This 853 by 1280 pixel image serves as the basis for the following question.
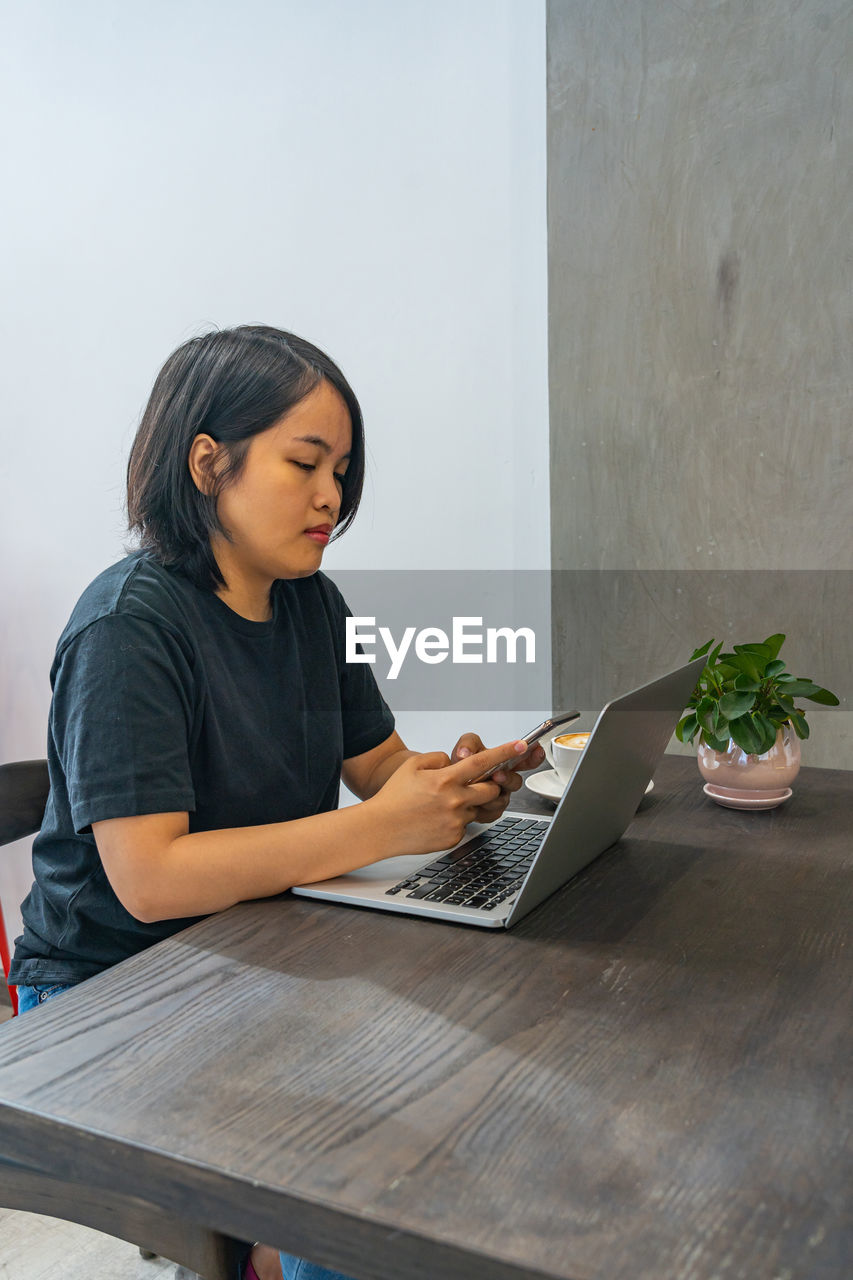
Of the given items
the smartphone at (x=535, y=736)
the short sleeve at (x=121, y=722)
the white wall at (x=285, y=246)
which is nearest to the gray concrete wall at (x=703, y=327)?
the white wall at (x=285, y=246)

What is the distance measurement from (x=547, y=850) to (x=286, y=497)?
0.53 meters

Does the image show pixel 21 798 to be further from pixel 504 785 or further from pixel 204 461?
pixel 504 785

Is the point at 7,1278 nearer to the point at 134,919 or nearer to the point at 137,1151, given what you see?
the point at 134,919

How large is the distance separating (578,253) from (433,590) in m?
0.70

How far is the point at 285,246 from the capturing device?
7.08 ft

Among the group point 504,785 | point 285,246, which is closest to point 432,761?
point 504,785

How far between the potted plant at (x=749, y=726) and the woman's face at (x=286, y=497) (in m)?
0.48

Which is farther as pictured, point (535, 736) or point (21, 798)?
point (21, 798)

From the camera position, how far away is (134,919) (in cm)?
105

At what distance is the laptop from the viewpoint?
843 millimetres

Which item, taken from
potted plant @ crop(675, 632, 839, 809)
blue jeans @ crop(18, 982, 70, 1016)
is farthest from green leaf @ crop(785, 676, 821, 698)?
blue jeans @ crop(18, 982, 70, 1016)

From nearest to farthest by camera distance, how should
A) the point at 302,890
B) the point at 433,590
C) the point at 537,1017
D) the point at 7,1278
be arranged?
the point at 537,1017, the point at 302,890, the point at 7,1278, the point at 433,590

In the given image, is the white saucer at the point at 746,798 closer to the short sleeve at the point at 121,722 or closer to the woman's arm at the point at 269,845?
the woman's arm at the point at 269,845

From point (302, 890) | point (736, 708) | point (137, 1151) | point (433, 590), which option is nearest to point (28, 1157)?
point (137, 1151)
